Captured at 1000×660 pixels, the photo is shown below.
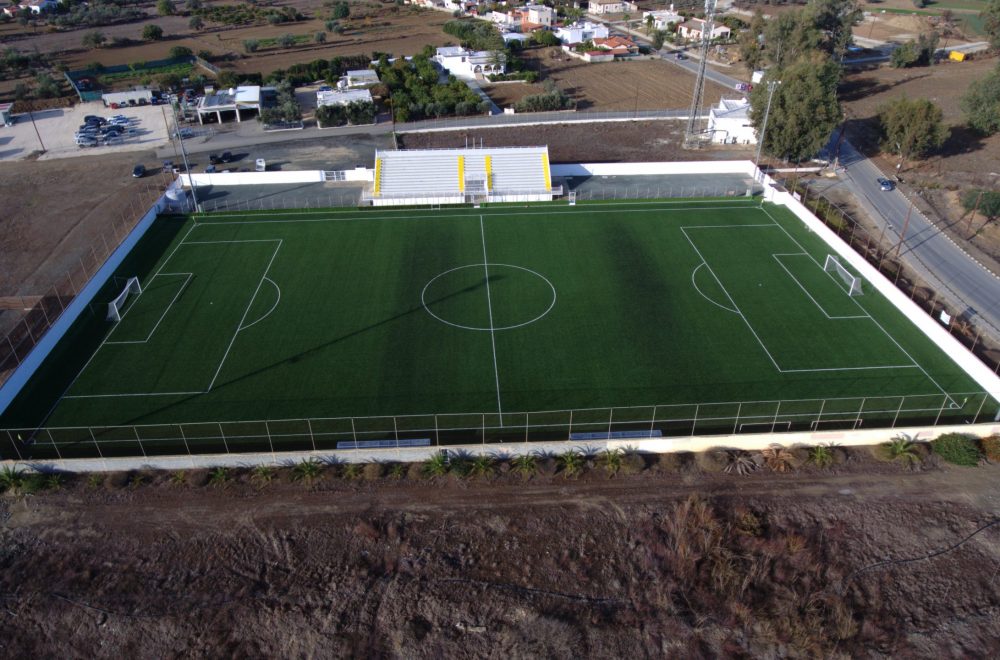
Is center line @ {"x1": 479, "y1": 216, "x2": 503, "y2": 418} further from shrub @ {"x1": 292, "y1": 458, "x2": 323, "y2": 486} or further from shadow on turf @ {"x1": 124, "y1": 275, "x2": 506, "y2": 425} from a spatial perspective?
shrub @ {"x1": 292, "y1": 458, "x2": 323, "y2": 486}

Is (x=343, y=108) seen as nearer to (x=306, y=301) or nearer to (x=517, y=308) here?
(x=306, y=301)

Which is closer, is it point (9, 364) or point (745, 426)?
point (745, 426)

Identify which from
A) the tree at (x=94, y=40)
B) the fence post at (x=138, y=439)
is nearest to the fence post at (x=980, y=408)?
the fence post at (x=138, y=439)

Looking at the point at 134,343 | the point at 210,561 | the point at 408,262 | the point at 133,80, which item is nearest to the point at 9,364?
the point at 134,343

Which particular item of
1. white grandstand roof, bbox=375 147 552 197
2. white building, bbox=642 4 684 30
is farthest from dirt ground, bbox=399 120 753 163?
white building, bbox=642 4 684 30

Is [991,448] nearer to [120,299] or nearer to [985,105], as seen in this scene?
[120,299]

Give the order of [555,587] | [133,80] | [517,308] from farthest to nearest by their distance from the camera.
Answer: [133,80]
[517,308]
[555,587]

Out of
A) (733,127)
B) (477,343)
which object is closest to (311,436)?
(477,343)
